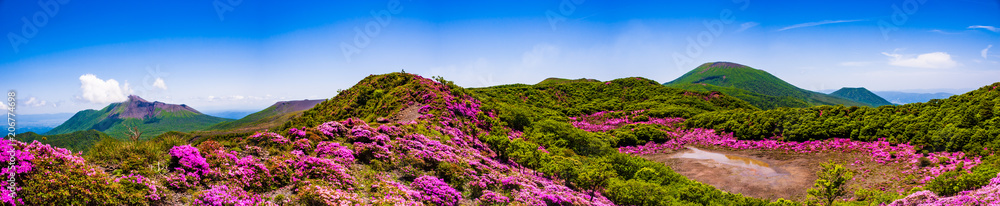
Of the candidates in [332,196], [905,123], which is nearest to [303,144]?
[332,196]

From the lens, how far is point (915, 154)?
28812mm

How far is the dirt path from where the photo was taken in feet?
90.5

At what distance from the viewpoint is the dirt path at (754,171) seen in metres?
27.6

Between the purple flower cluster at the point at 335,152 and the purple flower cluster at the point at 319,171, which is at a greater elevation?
the purple flower cluster at the point at 335,152

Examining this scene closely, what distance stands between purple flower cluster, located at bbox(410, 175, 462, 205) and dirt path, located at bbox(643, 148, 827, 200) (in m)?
24.4

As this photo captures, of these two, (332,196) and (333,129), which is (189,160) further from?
(333,129)

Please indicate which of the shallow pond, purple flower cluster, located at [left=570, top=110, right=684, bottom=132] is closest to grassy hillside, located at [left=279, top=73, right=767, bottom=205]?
purple flower cluster, located at [left=570, top=110, right=684, bottom=132]

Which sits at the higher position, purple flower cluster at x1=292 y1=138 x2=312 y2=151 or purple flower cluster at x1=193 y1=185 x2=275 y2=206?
purple flower cluster at x1=292 y1=138 x2=312 y2=151

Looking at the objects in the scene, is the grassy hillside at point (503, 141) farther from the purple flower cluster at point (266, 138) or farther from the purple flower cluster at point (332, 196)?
the purple flower cluster at point (332, 196)

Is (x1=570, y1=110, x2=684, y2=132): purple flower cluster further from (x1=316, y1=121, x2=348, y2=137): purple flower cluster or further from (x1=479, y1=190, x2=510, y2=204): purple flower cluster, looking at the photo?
(x1=479, y1=190, x2=510, y2=204): purple flower cluster

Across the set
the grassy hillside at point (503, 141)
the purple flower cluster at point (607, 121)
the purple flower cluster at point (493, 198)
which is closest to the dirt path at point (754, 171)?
the grassy hillside at point (503, 141)

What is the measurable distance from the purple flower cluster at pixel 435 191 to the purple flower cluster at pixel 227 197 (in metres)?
5.27

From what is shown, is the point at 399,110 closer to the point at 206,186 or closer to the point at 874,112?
the point at 206,186

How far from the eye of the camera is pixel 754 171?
3316cm
